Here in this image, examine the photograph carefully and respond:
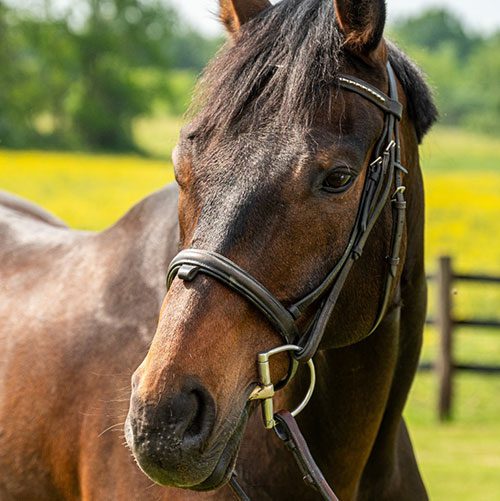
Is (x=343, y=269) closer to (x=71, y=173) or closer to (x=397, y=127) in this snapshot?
(x=397, y=127)

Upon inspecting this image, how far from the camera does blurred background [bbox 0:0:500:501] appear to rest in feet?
38.1

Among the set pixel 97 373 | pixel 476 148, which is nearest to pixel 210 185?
pixel 97 373

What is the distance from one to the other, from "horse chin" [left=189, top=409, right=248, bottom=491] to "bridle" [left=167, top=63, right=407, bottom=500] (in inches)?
3.6

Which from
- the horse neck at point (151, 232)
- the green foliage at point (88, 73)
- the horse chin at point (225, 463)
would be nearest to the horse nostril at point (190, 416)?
the horse chin at point (225, 463)

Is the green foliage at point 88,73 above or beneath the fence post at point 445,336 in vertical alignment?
above

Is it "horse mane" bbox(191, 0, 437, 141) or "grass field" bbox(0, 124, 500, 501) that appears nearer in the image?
"horse mane" bbox(191, 0, 437, 141)

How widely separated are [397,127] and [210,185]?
64 centimetres

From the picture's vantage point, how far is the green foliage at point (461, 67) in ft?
180

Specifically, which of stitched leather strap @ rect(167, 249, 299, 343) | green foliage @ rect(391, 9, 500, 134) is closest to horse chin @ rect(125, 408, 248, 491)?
stitched leather strap @ rect(167, 249, 299, 343)

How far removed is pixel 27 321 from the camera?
3381mm

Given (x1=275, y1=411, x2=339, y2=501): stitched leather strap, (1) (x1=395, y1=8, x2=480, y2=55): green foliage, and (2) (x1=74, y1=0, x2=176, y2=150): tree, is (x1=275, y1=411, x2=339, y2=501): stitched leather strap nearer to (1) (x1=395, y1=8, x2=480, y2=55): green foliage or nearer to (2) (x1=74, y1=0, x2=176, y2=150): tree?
(2) (x1=74, y1=0, x2=176, y2=150): tree

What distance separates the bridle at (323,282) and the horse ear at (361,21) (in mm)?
118

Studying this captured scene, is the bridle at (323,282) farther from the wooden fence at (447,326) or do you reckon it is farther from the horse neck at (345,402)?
the wooden fence at (447,326)

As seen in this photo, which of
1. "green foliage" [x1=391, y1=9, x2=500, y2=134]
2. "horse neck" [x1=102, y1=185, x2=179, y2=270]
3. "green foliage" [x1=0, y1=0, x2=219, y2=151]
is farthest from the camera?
"green foliage" [x1=391, y1=9, x2=500, y2=134]
